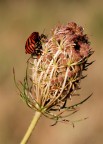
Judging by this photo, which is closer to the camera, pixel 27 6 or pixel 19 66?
pixel 19 66

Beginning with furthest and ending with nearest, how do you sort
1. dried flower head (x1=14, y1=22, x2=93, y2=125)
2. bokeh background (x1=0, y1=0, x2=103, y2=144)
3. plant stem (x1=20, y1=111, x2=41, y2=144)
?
bokeh background (x1=0, y1=0, x2=103, y2=144) → dried flower head (x1=14, y1=22, x2=93, y2=125) → plant stem (x1=20, y1=111, x2=41, y2=144)

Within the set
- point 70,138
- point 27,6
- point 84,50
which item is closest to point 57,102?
point 84,50

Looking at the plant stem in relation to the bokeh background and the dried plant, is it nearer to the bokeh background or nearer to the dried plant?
the dried plant

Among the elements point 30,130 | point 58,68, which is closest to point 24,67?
point 58,68

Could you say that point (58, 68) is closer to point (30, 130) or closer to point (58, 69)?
point (58, 69)

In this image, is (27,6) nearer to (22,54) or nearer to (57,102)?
(22,54)

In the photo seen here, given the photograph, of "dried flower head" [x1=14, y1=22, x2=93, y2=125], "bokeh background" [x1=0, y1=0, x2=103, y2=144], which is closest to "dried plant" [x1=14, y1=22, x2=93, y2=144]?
"dried flower head" [x1=14, y1=22, x2=93, y2=125]
